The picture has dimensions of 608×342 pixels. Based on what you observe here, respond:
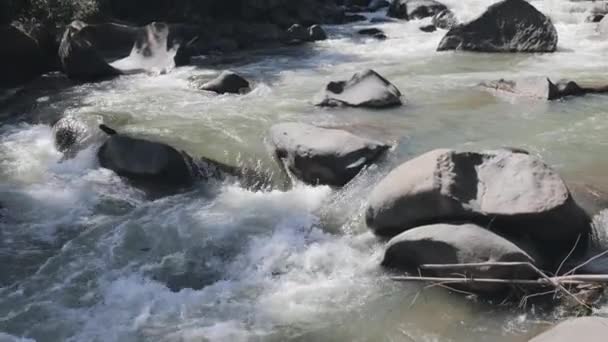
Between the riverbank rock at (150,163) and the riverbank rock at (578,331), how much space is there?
470cm

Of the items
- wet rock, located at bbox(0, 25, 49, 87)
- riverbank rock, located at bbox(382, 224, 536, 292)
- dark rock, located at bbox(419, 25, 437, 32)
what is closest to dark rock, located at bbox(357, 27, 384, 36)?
dark rock, located at bbox(419, 25, 437, 32)

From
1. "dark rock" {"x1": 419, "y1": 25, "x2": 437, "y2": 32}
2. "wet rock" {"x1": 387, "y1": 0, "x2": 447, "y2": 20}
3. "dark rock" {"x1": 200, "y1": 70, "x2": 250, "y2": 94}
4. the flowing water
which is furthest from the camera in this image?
"wet rock" {"x1": 387, "y1": 0, "x2": 447, "y2": 20}

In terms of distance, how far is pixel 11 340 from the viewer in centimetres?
492

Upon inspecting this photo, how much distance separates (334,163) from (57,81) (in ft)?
27.0

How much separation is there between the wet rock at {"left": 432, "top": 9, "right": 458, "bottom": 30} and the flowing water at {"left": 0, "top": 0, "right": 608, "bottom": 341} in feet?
24.4

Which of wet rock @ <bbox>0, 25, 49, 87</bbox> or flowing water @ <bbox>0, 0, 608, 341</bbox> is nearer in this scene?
flowing water @ <bbox>0, 0, 608, 341</bbox>

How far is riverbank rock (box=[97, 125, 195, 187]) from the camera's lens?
7.74m

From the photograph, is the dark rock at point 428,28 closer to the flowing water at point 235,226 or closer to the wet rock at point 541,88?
the flowing water at point 235,226

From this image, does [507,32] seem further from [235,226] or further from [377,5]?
[377,5]

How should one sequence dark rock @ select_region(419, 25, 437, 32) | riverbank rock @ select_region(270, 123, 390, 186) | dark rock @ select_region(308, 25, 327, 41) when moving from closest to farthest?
riverbank rock @ select_region(270, 123, 390, 186) → dark rock @ select_region(308, 25, 327, 41) → dark rock @ select_region(419, 25, 437, 32)

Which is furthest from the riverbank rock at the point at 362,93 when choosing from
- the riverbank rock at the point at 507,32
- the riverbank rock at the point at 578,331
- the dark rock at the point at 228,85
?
the riverbank rock at the point at 578,331

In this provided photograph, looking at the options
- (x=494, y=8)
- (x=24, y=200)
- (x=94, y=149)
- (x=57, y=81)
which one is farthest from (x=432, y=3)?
(x=24, y=200)

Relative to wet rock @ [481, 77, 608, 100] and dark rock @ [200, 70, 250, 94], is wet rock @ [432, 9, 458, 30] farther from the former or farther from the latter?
dark rock @ [200, 70, 250, 94]

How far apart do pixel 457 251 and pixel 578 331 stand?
1.25 meters
